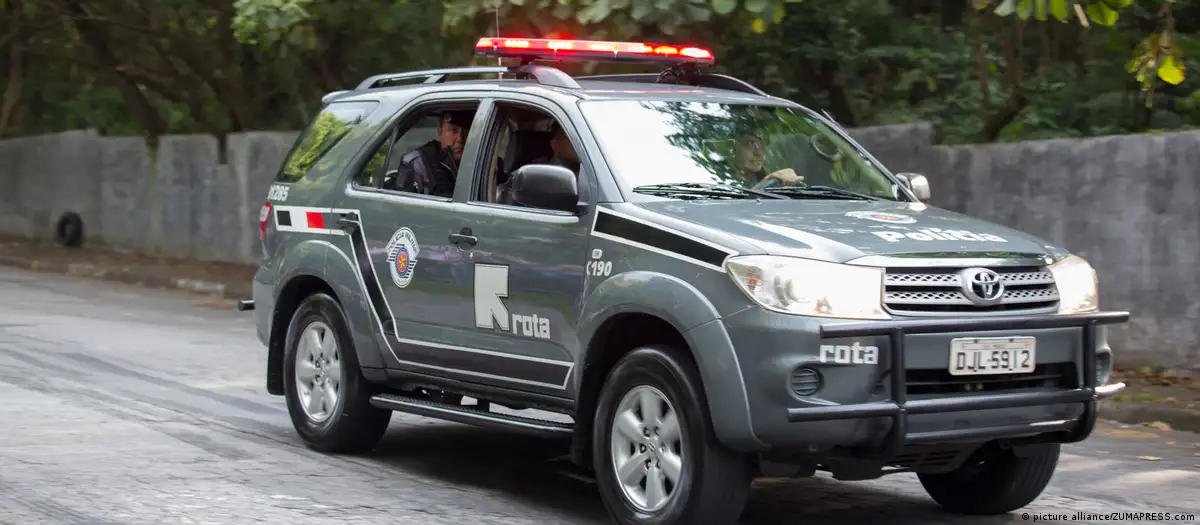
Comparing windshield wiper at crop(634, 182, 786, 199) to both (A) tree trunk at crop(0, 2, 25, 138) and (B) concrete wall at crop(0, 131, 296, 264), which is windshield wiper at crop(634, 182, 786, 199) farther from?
(A) tree trunk at crop(0, 2, 25, 138)

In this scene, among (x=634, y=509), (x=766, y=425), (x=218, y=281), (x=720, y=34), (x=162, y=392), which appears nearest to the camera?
(x=766, y=425)

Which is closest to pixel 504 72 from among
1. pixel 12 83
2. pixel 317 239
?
pixel 317 239

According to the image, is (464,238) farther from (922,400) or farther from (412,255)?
(922,400)

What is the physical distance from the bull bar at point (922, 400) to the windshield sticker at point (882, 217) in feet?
2.13

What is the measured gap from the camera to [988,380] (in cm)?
595

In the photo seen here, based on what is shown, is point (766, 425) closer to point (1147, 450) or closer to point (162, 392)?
point (1147, 450)

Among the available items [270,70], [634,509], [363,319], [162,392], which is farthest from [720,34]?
[270,70]

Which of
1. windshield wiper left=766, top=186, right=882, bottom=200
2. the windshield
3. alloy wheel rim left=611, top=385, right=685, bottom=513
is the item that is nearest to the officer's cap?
the windshield

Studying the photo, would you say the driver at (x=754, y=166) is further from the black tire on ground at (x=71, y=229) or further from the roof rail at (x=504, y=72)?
the black tire on ground at (x=71, y=229)


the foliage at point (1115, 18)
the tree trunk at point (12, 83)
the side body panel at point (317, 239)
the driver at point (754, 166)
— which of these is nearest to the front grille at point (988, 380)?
the driver at point (754, 166)

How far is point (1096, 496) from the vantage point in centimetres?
743

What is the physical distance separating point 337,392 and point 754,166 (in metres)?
2.56

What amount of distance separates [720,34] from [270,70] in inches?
411

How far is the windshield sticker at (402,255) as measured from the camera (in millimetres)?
7594
